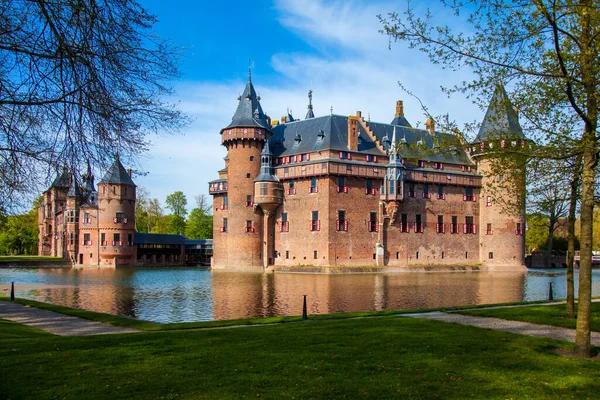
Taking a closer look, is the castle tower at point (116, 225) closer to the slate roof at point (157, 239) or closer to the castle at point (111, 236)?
the castle at point (111, 236)

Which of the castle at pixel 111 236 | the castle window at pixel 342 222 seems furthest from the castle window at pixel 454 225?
the castle at pixel 111 236

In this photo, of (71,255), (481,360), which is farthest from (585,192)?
(71,255)

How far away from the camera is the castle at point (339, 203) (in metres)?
50.7

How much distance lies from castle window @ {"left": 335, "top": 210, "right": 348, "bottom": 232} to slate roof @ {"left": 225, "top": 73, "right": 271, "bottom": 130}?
36.3 feet

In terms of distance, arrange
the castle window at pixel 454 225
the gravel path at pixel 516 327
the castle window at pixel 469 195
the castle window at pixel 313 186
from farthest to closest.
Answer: the castle window at pixel 469 195, the castle window at pixel 454 225, the castle window at pixel 313 186, the gravel path at pixel 516 327

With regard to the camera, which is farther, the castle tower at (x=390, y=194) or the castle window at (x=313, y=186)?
the castle tower at (x=390, y=194)

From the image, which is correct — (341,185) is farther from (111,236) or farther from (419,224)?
(111,236)

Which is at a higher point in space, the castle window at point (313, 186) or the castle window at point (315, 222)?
the castle window at point (313, 186)

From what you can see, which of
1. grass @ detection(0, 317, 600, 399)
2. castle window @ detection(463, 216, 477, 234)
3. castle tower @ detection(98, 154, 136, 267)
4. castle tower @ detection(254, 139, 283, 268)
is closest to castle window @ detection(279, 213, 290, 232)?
castle tower @ detection(254, 139, 283, 268)

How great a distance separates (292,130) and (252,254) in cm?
1323

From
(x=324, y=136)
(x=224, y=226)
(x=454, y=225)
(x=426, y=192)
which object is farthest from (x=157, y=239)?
(x=454, y=225)

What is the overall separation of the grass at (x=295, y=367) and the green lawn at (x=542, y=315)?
297cm

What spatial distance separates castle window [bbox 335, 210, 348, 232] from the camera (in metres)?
50.3

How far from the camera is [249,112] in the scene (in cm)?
5381
